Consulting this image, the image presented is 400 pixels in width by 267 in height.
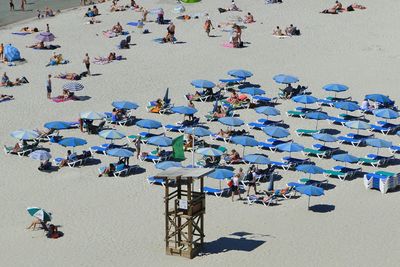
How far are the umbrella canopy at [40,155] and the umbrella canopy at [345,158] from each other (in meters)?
10.7

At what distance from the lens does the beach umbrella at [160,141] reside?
3525 cm

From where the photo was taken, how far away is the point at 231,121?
37.6 m

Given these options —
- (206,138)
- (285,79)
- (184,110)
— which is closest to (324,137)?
(206,138)

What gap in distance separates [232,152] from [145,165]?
134 inches

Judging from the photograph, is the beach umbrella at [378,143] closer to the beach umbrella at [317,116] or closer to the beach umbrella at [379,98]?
the beach umbrella at [317,116]

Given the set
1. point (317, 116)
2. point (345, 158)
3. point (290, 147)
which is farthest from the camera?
point (317, 116)

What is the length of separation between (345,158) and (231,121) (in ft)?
18.6

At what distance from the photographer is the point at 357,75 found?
46812 millimetres

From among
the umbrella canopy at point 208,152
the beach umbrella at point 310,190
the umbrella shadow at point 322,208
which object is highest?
the umbrella canopy at point 208,152

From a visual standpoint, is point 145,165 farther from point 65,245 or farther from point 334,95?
point 334,95

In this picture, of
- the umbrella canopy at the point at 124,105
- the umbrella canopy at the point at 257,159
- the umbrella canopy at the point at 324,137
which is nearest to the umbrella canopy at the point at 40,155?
the umbrella canopy at the point at 124,105

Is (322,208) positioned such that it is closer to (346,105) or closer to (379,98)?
(346,105)

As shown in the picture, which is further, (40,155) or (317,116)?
(317,116)

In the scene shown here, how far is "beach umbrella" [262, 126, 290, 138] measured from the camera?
3616cm
